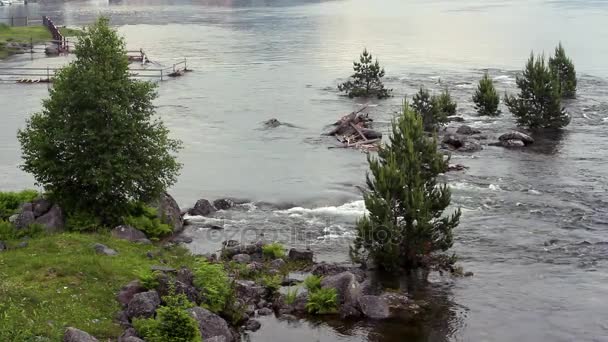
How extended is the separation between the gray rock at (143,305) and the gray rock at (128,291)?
76cm

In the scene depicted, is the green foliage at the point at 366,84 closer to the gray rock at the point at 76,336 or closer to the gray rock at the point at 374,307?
the gray rock at the point at 374,307

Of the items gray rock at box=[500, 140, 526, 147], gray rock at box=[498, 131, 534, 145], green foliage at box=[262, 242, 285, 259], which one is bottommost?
green foliage at box=[262, 242, 285, 259]

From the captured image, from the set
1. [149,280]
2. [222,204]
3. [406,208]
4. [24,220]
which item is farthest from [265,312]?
[222,204]

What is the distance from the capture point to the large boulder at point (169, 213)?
41.2 meters

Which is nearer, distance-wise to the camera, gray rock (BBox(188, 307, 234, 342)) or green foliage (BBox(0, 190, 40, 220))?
gray rock (BBox(188, 307, 234, 342))

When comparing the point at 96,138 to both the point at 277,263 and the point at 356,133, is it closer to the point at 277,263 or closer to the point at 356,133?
the point at 277,263

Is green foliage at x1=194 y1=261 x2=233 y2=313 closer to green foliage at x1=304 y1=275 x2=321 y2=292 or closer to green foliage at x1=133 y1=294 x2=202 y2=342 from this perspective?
green foliage at x1=133 y1=294 x2=202 y2=342

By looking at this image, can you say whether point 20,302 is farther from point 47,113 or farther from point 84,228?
point 47,113

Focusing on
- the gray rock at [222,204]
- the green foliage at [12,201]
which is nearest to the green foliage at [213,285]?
the green foliage at [12,201]

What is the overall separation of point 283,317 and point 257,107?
170ft

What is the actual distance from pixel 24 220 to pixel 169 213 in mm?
8014

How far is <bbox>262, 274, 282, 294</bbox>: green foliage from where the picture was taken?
1288 inches

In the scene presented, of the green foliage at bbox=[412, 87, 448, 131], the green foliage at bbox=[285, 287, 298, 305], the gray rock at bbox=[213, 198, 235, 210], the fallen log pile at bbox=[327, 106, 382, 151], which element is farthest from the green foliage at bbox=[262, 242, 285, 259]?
the green foliage at bbox=[412, 87, 448, 131]

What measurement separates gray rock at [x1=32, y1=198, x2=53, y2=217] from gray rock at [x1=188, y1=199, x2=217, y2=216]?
29.1 ft
